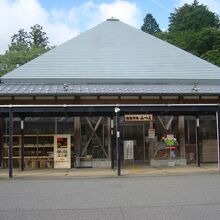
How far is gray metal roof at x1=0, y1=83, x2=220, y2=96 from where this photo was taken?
2252 cm

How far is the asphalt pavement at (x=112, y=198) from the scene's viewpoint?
372 inches

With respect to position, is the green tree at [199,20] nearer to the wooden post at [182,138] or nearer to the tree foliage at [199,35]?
the tree foliage at [199,35]

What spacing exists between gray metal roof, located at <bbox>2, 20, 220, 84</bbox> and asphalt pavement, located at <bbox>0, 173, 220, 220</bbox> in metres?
9.22

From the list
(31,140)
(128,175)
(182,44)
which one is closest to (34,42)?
(182,44)

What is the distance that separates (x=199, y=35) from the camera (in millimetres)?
52562

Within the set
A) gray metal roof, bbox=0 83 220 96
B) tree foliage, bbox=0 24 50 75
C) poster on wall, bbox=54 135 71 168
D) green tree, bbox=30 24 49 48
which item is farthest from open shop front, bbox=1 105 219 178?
green tree, bbox=30 24 49 48

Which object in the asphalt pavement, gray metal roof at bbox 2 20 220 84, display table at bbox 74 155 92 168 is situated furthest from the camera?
gray metal roof at bbox 2 20 220 84

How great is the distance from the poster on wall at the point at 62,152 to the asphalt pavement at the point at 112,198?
5767mm

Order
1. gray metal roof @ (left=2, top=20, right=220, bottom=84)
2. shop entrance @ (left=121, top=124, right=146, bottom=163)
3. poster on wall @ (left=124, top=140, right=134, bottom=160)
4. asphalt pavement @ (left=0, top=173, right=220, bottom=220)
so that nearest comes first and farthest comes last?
asphalt pavement @ (left=0, top=173, right=220, bottom=220) < poster on wall @ (left=124, top=140, right=134, bottom=160) < shop entrance @ (left=121, top=124, right=146, bottom=163) < gray metal roof @ (left=2, top=20, right=220, bottom=84)

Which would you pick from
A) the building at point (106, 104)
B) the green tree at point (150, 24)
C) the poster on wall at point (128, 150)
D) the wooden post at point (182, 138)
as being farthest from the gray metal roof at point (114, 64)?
the green tree at point (150, 24)

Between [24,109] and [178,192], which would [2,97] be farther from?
[178,192]

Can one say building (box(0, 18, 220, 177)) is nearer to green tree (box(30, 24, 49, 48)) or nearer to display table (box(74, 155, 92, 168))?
display table (box(74, 155, 92, 168))

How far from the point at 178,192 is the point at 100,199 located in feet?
8.26

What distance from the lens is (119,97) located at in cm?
2359
